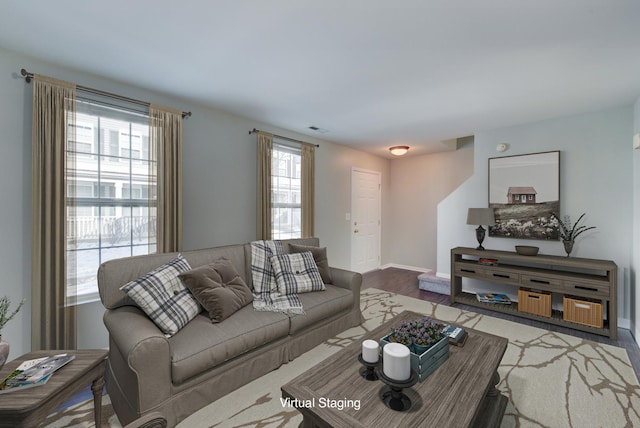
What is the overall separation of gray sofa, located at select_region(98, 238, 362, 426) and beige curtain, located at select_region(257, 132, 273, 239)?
3.19 ft

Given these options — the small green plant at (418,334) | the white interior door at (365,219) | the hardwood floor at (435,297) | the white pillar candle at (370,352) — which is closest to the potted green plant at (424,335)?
the small green plant at (418,334)

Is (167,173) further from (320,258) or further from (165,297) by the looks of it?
(320,258)

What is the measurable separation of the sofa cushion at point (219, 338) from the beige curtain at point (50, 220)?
1169 millimetres

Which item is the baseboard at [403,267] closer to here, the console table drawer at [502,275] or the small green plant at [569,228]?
the console table drawer at [502,275]

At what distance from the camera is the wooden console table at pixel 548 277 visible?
9.36 feet

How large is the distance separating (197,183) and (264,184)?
0.84 meters

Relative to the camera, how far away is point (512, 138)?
3805mm

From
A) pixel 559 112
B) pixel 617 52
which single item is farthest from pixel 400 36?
pixel 559 112

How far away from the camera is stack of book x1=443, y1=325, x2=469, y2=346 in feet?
5.82

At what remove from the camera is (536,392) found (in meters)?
1.96

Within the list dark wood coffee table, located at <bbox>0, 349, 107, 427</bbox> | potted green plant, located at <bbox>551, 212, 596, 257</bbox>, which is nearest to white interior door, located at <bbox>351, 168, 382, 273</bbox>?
potted green plant, located at <bbox>551, 212, 596, 257</bbox>

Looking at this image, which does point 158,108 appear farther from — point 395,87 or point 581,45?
point 581,45

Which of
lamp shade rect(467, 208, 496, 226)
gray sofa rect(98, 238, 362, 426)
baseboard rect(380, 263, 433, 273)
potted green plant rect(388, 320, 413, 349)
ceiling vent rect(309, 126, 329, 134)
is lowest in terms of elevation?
baseboard rect(380, 263, 433, 273)

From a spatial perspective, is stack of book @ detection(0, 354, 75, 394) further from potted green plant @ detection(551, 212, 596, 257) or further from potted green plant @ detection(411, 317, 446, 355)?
potted green plant @ detection(551, 212, 596, 257)
